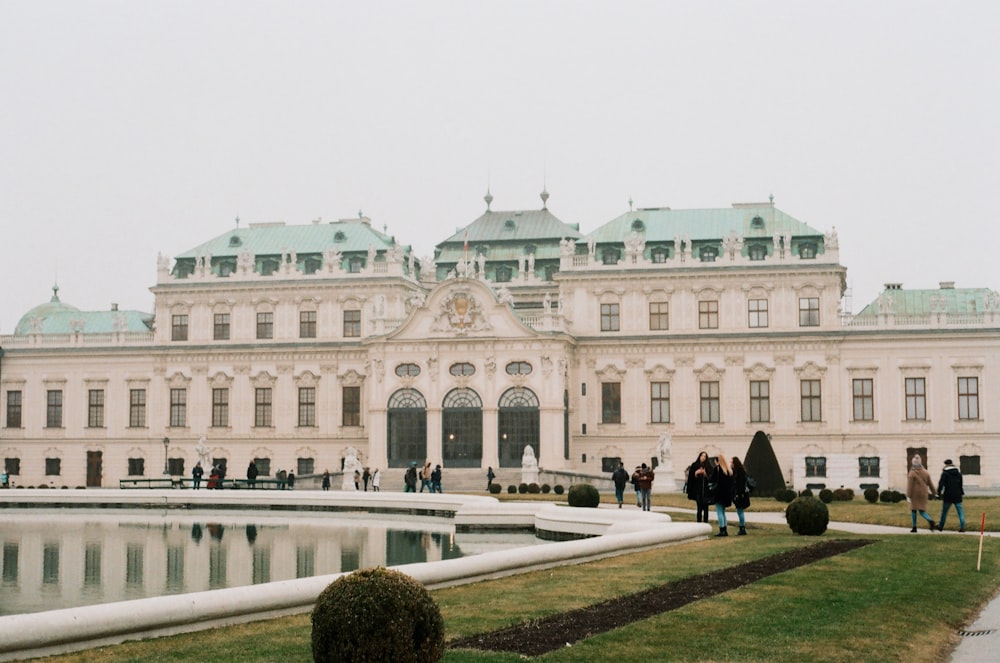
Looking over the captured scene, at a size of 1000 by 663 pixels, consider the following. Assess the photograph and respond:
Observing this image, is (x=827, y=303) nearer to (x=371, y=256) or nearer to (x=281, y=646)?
(x=371, y=256)

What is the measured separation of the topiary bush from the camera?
11.2 metres

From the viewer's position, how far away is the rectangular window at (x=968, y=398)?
64.9 metres

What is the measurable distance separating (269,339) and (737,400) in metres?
26.4

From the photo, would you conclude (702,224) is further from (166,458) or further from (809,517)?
(809,517)

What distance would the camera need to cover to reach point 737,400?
2635 inches

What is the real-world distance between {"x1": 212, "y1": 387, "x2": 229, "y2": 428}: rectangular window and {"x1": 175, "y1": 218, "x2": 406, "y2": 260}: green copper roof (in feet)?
26.2

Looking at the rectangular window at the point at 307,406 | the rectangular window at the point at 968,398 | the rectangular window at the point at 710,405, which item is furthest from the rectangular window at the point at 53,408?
the rectangular window at the point at 968,398

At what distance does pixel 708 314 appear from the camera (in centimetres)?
6781

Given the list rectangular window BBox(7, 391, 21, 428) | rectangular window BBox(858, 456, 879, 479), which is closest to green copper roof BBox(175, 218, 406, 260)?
rectangular window BBox(7, 391, 21, 428)

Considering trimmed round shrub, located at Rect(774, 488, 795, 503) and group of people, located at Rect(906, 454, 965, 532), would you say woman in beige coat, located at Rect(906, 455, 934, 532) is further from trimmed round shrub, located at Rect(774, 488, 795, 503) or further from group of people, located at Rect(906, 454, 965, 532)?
trimmed round shrub, located at Rect(774, 488, 795, 503)

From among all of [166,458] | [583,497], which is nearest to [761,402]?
[583,497]

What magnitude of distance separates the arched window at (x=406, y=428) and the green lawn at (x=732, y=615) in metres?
43.8

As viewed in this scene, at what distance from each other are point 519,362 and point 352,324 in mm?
11090

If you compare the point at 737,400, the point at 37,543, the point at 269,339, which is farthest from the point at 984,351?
the point at 37,543
